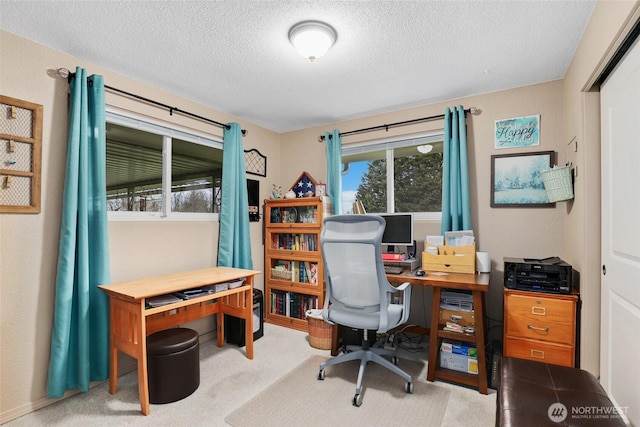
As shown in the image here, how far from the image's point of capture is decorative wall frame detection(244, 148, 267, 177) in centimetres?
369

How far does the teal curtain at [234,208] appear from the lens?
3223 millimetres

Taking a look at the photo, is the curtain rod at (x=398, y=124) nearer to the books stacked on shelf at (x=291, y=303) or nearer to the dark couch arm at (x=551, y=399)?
the books stacked on shelf at (x=291, y=303)

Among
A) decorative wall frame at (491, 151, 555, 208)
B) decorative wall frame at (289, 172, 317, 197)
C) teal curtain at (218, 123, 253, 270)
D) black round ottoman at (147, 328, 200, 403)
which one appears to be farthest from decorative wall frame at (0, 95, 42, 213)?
decorative wall frame at (491, 151, 555, 208)

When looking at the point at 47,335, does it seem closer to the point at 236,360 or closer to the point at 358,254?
the point at 236,360

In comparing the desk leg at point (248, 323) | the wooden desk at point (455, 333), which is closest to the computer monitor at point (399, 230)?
the wooden desk at point (455, 333)

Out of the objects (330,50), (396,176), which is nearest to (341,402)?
(396,176)

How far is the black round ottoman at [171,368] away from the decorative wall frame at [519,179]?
2835 millimetres

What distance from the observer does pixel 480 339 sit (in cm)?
220

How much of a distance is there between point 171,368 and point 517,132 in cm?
336

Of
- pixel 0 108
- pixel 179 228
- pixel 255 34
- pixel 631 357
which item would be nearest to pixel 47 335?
pixel 179 228

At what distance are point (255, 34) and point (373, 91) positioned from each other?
4.22ft

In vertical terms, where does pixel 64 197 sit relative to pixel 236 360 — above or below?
above

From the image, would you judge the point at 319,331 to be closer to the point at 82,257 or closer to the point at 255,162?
the point at 82,257

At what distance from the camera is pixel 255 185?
379 centimetres
